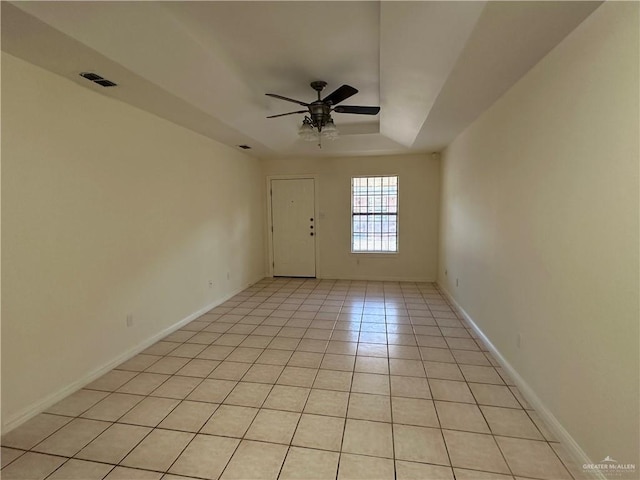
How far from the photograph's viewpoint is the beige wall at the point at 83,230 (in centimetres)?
200

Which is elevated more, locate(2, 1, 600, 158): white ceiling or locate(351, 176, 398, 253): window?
locate(2, 1, 600, 158): white ceiling

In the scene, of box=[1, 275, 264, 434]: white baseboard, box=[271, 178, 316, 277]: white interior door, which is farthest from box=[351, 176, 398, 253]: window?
box=[1, 275, 264, 434]: white baseboard

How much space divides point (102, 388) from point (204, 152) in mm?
2844

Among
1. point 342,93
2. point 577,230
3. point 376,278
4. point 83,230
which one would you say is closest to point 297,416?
point 577,230

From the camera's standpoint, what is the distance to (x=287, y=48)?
248cm

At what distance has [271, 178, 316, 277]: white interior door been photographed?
6.02 meters

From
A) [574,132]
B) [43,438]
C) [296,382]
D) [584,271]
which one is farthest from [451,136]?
[43,438]

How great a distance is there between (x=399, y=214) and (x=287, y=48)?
3.80m

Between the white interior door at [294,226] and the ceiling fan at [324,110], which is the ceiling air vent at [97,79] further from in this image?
the white interior door at [294,226]

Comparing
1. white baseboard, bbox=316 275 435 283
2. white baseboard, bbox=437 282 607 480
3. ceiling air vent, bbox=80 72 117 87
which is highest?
ceiling air vent, bbox=80 72 117 87

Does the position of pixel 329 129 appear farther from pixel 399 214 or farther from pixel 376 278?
pixel 376 278

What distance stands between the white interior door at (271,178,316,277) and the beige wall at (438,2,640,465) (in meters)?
3.67

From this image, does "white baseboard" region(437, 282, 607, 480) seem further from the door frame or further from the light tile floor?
the door frame

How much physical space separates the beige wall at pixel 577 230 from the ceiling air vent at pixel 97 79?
2.98m
